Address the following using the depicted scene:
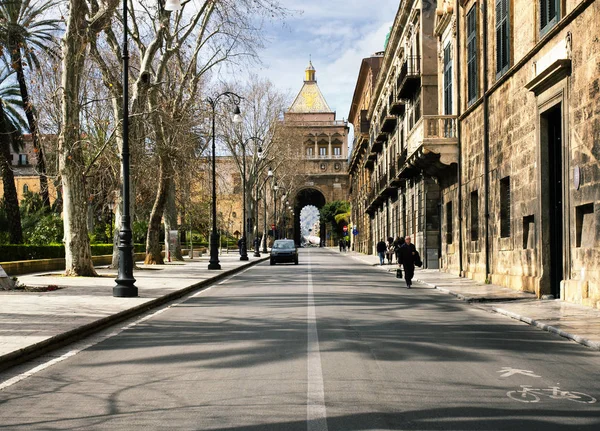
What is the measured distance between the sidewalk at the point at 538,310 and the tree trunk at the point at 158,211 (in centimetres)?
1586

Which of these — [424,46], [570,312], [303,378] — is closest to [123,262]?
[570,312]

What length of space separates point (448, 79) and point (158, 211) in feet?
47.9

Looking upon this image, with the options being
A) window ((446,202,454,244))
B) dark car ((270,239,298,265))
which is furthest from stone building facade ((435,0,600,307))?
dark car ((270,239,298,265))

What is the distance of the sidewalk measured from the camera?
1105cm

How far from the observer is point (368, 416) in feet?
19.2

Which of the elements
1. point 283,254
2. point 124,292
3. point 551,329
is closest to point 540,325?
point 551,329

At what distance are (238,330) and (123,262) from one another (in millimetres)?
6945

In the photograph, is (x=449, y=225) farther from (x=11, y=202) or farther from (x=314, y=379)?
(x=314, y=379)

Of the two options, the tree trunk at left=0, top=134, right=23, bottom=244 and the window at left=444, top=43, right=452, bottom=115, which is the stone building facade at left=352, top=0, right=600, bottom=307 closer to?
the window at left=444, top=43, right=452, bottom=115

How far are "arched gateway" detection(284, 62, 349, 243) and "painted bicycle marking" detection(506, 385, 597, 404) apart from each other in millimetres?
113344

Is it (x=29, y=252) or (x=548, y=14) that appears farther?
(x=29, y=252)

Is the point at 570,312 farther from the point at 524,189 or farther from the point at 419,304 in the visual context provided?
the point at 524,189

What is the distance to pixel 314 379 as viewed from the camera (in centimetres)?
735

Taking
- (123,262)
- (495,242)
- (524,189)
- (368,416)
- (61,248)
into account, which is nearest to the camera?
(368,416)
